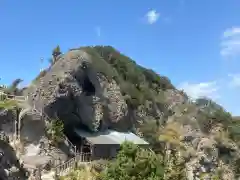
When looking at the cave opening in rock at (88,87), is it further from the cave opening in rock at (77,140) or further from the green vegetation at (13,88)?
the green vegetation at (13,88)

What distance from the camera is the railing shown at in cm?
3860

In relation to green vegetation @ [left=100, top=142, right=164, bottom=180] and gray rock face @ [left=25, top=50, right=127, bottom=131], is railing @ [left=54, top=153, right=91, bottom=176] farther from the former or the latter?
green vegetation @ [left=100, top=142, right=164, bottom=180]

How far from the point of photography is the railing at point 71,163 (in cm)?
3860

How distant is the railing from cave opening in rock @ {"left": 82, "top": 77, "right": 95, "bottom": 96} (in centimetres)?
807

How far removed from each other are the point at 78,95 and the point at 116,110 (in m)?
6.15

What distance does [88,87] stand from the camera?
158ft

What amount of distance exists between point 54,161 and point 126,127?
13195mm

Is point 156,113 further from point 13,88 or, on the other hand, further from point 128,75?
point 13,88

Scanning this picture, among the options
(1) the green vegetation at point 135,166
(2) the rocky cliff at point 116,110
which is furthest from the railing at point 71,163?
(1) the green vegetation at point 135,166

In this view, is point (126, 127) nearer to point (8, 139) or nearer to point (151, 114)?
point (151, 114)

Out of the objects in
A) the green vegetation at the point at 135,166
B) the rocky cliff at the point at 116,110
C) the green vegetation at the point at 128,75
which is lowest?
the green vegetation at the point at 135,166

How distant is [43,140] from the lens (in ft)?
135

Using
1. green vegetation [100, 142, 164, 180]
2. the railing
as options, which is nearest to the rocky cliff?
the railing

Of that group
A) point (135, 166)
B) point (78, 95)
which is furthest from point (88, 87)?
point (135, 166)
